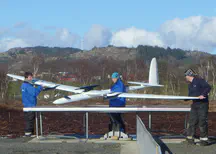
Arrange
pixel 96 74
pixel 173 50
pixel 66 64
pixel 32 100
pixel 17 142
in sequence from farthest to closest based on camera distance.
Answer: pixel 173 50, pixel 66 64, pixel 96 74, pixel 32 100, pixel 17 142

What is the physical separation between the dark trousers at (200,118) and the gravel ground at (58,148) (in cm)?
168

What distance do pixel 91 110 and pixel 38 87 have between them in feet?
7.28

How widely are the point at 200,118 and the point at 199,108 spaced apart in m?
0.22

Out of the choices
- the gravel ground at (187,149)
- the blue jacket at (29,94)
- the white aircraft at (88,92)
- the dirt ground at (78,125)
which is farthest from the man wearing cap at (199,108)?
the blue jacket at (29,94)

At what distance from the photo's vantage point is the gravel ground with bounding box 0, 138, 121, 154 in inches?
353

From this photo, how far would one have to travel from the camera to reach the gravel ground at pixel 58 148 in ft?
29.4

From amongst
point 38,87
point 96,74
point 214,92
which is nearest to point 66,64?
point 96,74

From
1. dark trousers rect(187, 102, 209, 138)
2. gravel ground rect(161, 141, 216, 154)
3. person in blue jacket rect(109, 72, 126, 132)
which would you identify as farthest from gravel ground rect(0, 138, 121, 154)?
dark trousers rect(187, 102, 209, 138)

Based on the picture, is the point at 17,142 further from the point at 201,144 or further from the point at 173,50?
the point at 173,50

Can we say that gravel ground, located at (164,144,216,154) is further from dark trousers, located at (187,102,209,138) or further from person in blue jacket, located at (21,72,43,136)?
person in blue jacket, located at (21,72,43,136)

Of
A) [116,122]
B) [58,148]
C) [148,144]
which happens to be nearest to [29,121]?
[58,148]

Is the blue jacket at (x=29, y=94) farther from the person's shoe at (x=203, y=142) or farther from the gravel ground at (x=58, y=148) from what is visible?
the person's shoe at (x=203, y=142)

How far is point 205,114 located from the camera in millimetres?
9172

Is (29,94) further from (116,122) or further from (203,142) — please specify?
(203,142)
